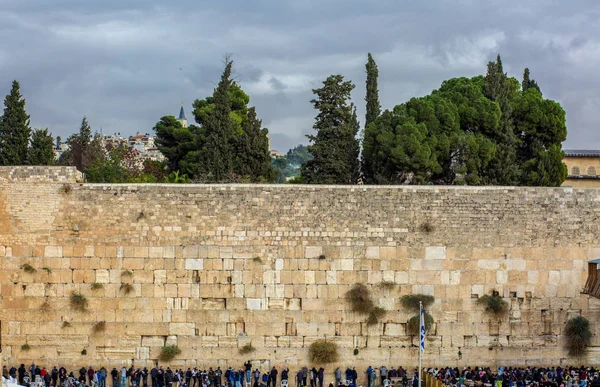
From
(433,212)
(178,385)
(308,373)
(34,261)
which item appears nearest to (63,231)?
(34,261)

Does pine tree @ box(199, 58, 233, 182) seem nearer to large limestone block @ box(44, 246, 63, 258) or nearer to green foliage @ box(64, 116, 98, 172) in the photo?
large limestone block @ box(44, 246, 63, 258)

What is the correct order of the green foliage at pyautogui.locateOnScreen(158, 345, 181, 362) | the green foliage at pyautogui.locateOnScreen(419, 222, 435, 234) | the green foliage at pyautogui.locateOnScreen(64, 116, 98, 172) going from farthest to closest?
the green foliage at pyautogui.locateOnScreen(64, 116, 98, 172) < the green foliage at pyautogui.locateOnScreen(419, 222, 435, 234) < the green foliage at pyautogui.locateOnScreen(158, 345, 181, 362)

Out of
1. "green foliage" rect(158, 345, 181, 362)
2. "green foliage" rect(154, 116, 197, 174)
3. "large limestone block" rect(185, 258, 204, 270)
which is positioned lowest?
"green foliage" rect(158, 345, 181, 362)

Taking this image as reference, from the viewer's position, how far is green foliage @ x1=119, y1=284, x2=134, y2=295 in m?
24.5

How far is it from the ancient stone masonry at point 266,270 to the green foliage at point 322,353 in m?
0.20

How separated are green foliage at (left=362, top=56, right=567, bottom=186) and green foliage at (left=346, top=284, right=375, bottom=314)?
8.62m

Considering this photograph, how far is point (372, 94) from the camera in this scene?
37.0 meters

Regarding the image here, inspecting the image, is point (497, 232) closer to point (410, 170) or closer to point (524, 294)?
point (524, 294)

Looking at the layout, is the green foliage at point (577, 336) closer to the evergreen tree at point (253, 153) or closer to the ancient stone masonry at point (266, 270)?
the ancient stone masonry at point (266, 270)

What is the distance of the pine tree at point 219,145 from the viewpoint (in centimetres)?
3347

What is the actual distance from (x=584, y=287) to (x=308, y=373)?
7.32 metres

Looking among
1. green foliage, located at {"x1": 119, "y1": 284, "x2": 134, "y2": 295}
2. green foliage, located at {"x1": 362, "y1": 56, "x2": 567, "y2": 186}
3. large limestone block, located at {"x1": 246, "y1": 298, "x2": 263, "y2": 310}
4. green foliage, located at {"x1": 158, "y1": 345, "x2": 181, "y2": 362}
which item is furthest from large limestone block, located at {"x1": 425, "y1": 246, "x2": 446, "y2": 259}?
green foliage, located at {"x1": 362, "y1": 56, "x2": 567, "y2": 186}

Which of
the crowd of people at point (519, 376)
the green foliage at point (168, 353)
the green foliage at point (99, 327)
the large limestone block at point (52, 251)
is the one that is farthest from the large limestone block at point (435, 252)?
the large limestone block at point (52, 251)

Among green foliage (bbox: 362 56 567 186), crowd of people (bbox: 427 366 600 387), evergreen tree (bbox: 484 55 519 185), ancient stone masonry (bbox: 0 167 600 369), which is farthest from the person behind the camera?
evergreen tree (bbox: 484 55 519 185)
